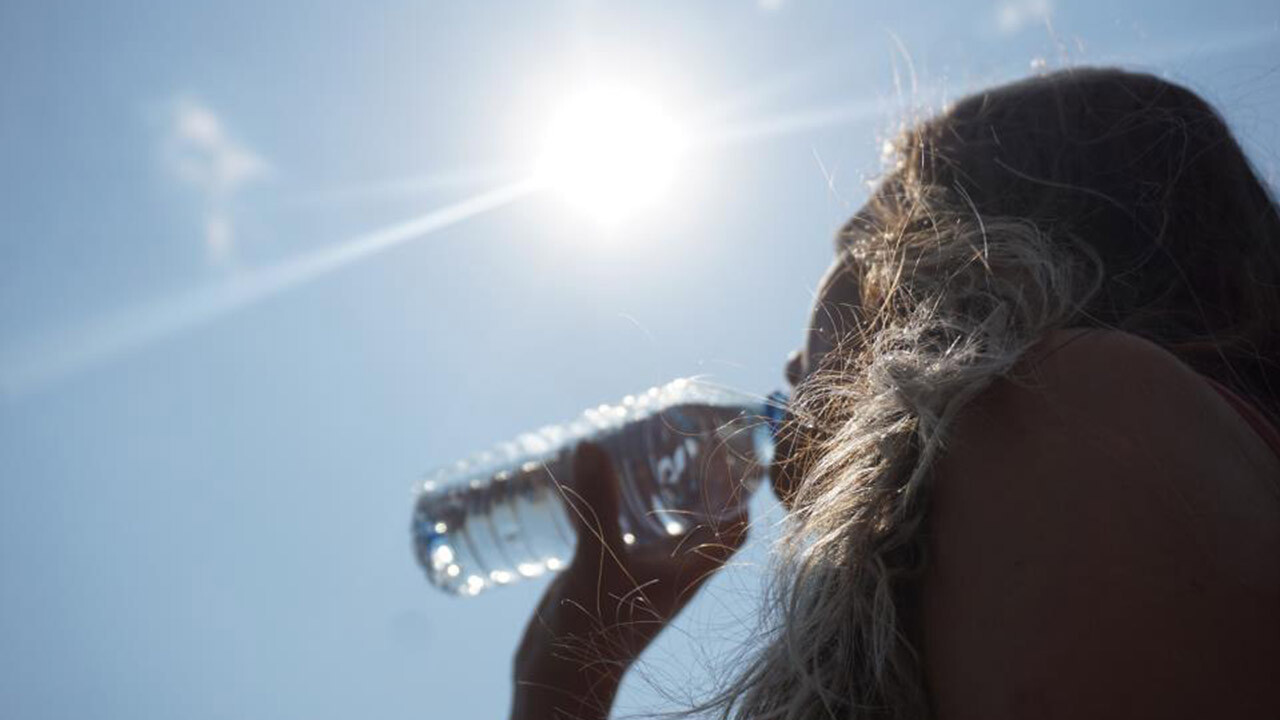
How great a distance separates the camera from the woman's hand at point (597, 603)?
1.89m

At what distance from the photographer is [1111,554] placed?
0.77m

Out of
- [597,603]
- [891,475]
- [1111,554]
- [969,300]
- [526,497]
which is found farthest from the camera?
[526,497]

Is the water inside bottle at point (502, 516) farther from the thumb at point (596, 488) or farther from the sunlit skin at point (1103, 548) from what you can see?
the sunlit skin at point (1103, 548)

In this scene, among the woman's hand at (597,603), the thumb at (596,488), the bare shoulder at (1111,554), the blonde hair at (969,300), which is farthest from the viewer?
the thumb at (596,488)

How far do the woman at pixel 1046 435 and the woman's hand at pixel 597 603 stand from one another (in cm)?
45

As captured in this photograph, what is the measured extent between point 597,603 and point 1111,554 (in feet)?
4.28

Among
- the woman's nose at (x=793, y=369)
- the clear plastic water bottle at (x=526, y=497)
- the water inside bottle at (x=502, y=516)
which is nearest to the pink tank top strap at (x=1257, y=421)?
the woman's nose at (x=793, y=369)

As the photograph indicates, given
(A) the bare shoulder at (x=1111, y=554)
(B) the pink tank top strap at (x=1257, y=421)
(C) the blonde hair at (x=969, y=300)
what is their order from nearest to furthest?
1. (A) the bare shoulder at (x=1111, y=554)
2. (B) the pink tank top strap at (x=1257, y=421)
3. (C) the blonde hair at (x=969, y=300)

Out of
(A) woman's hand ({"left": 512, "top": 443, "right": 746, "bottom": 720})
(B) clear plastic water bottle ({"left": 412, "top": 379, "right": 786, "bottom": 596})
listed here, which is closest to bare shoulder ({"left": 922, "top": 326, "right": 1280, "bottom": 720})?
(A) woman's hand ({"left": 512, "top": 443, "right": 746, "bottom": 720})

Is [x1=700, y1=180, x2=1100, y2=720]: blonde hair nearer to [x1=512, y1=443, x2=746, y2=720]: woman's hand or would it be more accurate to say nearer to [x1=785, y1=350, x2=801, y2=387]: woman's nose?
[x1=512, y1=443, x2=746, y2=720]: woman's hand

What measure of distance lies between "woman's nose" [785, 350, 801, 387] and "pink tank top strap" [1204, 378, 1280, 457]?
1332mm

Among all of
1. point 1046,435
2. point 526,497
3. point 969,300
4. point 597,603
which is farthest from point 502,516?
point 1046,435

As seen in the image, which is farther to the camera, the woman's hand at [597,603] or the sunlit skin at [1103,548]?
the woman's hand at [597,603]

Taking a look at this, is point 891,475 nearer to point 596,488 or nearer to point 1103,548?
point 1103,548
